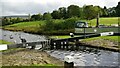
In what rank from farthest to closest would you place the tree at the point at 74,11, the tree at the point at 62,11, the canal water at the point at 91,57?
the tree at the point at 62,11 < the tree at the point at 74,11 < the canal water at the point at 91,57

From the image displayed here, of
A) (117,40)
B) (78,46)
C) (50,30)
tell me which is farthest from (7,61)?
(50,30)

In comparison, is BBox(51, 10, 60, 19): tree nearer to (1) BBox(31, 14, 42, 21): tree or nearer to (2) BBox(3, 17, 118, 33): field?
(2) BBox(3, 17, 118, 33): field

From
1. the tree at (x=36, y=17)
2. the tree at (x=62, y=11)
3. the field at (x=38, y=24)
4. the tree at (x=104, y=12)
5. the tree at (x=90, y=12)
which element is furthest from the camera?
the tree at (x=36, y=17)

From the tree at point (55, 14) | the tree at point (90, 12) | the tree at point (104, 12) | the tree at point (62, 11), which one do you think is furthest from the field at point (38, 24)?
the tree at point (104, 12)

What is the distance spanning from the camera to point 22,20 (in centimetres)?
17512

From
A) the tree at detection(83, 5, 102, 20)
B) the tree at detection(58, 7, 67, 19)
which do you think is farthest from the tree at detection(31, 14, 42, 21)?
the tree at detection(83, 5, 102, 20)

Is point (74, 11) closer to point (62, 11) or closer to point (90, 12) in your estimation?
point (90, 12)

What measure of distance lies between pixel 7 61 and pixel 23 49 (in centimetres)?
1003

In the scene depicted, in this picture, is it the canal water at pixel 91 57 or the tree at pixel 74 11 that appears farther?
the tree at pixel 74 11

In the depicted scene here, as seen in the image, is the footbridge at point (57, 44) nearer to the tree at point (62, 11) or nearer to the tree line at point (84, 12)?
the tree line at point (84, 12)

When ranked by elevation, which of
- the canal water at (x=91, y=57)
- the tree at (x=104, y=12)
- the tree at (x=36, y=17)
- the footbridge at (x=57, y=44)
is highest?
the tree at (x=104, y=12)

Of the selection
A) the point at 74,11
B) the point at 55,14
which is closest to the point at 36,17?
the point at 55,14

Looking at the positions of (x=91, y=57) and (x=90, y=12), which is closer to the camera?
(x=91, y=57)

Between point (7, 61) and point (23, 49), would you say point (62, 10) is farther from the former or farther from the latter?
point (7, 61)
